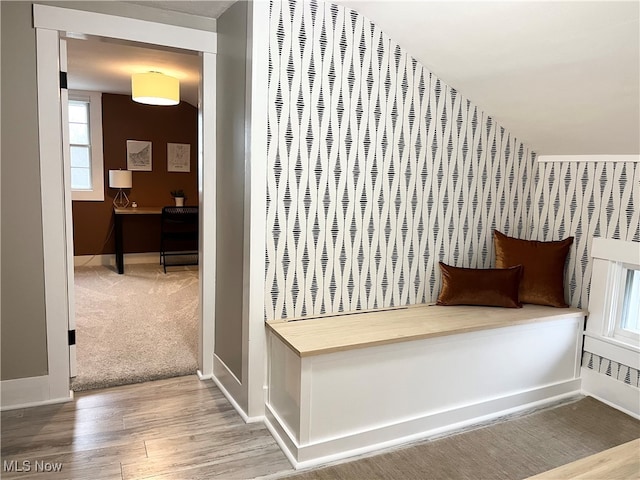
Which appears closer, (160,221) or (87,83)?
(87,83)

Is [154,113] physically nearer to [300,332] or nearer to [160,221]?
[160,221]

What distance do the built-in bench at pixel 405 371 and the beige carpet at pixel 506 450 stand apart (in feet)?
0.31

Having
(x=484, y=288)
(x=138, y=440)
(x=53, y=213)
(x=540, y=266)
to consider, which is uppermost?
(x=53, y=213)

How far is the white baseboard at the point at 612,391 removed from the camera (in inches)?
108

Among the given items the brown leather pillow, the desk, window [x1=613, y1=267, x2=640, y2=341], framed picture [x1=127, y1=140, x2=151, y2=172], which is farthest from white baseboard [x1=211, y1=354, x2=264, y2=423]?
framed picture [x1=127, y1=140, x2=151, y2=172]

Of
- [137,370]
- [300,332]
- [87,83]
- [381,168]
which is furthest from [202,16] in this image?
[87,83]

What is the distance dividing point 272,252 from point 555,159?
1.94 m

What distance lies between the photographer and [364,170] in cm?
272

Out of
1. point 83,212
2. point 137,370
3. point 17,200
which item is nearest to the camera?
point 17,200

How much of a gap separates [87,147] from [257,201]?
478 cm

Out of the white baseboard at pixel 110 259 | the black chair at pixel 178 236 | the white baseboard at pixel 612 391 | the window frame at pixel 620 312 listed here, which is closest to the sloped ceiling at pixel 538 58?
the window frame at pixel 620 312

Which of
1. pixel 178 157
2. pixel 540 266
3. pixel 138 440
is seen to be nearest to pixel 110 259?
pixel 178 157

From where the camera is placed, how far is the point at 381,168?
9.07ft

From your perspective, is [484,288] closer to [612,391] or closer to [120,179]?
[612,391]
